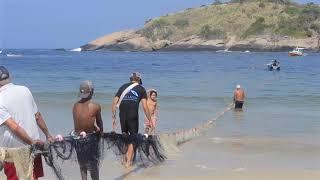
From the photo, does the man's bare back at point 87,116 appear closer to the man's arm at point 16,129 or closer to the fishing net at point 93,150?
the fishing net at point 93,150

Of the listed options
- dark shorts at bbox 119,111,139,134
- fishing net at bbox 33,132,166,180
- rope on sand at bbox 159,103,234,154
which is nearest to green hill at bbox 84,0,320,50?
rope on sand at bbox 159,103,234,154

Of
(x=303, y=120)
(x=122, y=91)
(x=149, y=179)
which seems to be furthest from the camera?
Answer: (x=303, y=120)

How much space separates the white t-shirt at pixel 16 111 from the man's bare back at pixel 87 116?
189cm

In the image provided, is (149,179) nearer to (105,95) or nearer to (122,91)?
(122,91)

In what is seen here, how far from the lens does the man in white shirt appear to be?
6.40m

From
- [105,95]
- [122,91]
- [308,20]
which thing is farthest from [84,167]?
[308,20]

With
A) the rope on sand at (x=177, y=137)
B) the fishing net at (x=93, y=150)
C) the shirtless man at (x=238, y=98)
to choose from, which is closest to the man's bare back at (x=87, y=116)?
the fishing net at (x=93, y=150)

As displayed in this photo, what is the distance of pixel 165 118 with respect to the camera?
21.2 m

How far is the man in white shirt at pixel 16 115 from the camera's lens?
21.0ft

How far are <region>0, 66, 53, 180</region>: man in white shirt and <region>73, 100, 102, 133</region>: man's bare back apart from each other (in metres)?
1.85

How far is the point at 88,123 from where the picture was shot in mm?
8555

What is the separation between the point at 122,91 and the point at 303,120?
11400 mm

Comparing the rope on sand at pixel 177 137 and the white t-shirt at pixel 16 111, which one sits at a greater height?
the white t-shirt at pixel 16 111

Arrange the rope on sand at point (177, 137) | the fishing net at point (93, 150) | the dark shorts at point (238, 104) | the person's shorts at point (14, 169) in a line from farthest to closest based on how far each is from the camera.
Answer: the dark shorts at point (238, 104)
the rope on sand at point (177, 137)
the fishing net at point (93, 150)
the person's shorts at point (14, 169)
